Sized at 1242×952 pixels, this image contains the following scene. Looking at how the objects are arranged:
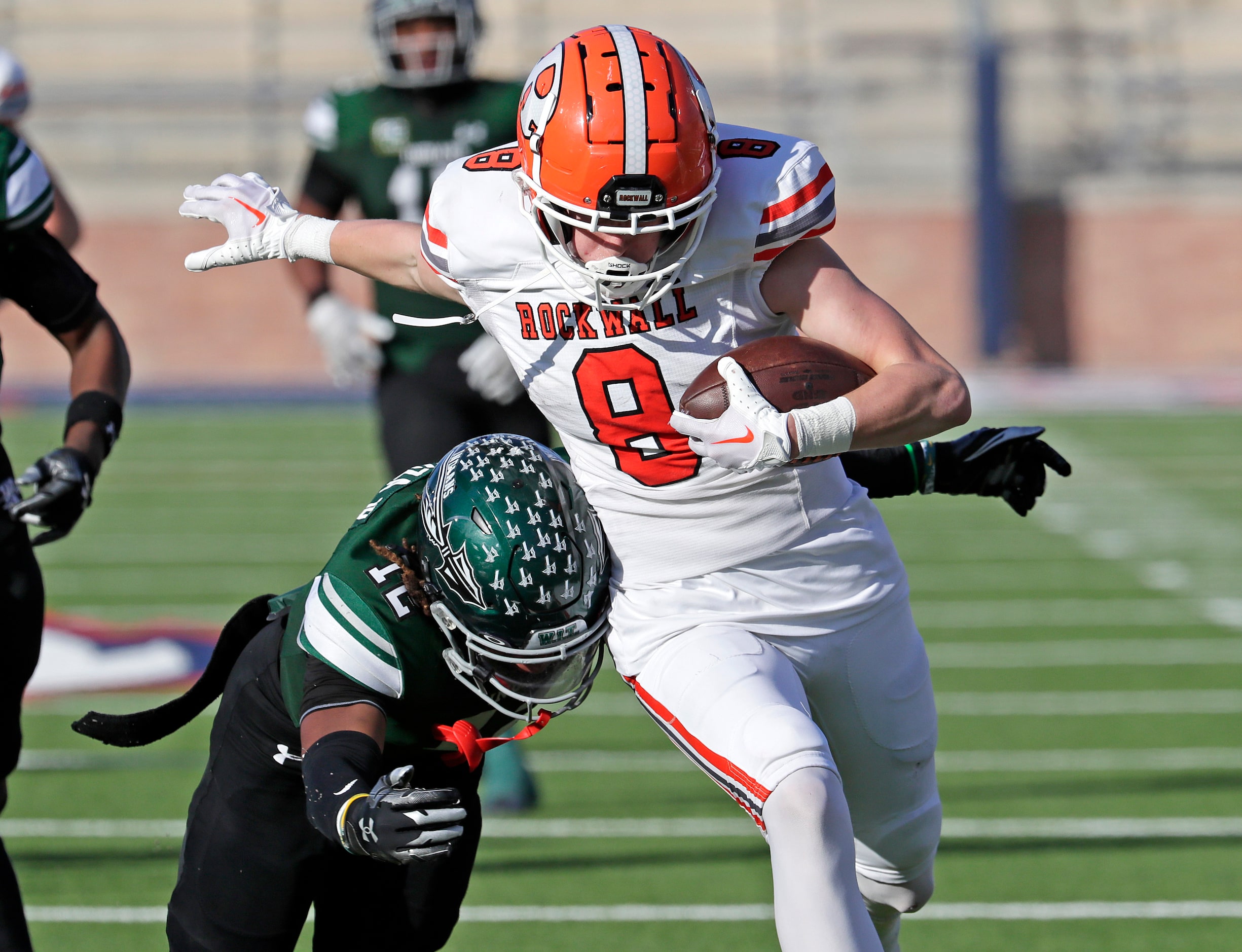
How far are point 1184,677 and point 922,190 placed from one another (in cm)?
1163

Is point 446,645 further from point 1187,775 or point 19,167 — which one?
point 1187,775

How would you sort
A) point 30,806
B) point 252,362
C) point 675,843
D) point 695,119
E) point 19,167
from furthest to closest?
point 252,362
point 30,806
point 675,843
point 19,167
point 695,119

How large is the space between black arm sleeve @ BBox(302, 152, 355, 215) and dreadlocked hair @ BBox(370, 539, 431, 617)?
2573 millimetres

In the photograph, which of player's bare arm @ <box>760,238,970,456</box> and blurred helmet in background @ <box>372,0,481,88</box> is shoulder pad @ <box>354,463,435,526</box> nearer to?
player's bare arm @ <box>760,238,970,456</box>

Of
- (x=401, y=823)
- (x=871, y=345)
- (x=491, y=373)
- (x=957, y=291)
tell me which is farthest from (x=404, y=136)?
(x=957, y=291)

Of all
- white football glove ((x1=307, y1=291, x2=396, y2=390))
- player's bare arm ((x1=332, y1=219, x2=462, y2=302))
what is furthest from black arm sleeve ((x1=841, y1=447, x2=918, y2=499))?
white football glove ((x1=307, y1=291, x2=396, y2=390))

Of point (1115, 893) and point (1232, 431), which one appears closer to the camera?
point (1115, 893)

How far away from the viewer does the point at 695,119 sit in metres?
2.57

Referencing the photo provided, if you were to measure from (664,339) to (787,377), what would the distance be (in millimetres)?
271

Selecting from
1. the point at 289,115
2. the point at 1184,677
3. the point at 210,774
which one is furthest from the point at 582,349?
the point at 289,115

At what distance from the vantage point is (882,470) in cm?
312

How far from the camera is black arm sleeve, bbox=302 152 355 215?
5.02 m

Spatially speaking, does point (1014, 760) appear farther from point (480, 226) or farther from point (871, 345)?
point (480, 226)

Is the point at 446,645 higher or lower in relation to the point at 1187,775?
higher
